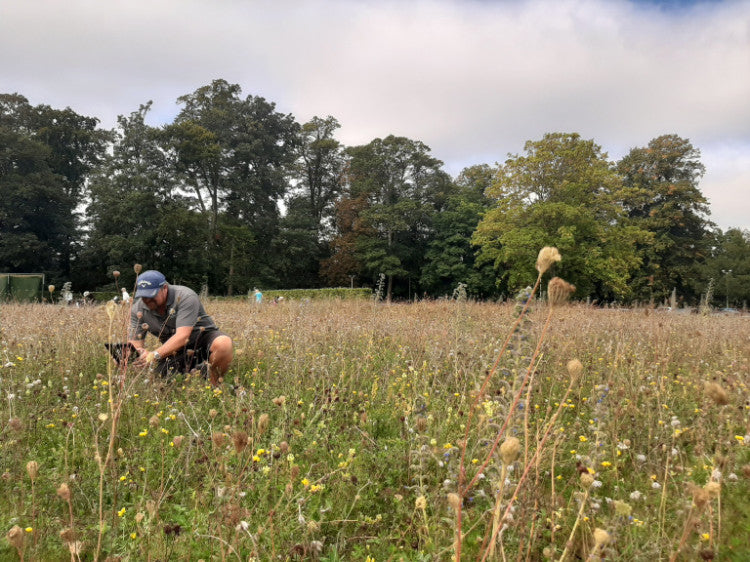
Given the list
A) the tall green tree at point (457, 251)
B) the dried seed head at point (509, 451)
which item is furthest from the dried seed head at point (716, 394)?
the tall green tree at point (457, 251)

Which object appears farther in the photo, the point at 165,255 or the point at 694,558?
the point at 165,255

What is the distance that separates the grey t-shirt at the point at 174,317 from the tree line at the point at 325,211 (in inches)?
857

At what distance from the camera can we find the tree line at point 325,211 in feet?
84.4

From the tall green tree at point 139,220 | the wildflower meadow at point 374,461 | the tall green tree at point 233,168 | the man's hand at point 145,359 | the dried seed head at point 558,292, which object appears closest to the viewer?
the dried seed head at point 558,292

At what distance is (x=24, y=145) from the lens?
28141mm

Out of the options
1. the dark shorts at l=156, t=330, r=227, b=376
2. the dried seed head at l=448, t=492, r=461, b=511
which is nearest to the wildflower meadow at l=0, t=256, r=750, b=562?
the dried seed head at l=448, t=492, r=461, b=511

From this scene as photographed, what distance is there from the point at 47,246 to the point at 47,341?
29.7 metres

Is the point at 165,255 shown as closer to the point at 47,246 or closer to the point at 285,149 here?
the point at 47,246

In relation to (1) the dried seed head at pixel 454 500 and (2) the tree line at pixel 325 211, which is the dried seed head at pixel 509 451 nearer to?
(1) the dried seed head at pixel 454 500

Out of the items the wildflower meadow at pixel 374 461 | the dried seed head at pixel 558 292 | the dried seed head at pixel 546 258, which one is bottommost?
the wildflower meadow at pixel 374 461

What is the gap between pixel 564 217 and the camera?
80.2ft

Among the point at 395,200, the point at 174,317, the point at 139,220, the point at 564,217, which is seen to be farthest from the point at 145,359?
the point at 395,200

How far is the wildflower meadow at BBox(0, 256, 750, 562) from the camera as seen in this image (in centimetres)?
166

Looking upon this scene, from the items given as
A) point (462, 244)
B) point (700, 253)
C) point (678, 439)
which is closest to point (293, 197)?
point (462, 244)
